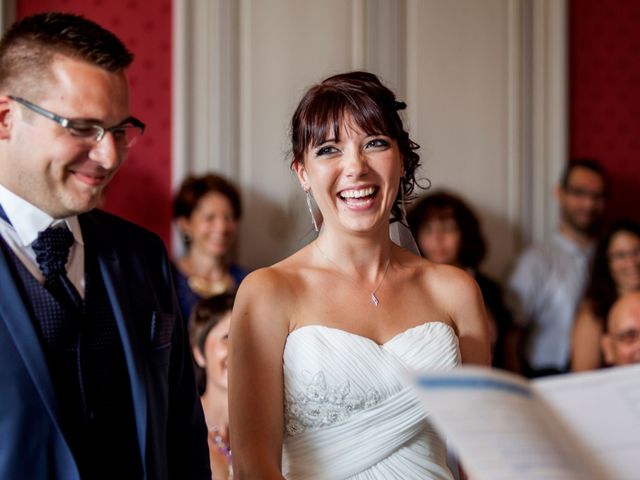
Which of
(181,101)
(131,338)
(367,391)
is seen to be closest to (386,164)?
(367,391)

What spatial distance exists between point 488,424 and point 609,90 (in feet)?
15.9

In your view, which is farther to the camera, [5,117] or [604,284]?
[604,284]

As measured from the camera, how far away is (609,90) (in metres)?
5.55

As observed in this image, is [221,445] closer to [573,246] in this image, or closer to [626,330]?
[626,330]

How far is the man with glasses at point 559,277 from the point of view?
4887mm

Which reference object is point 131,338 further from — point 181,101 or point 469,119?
point 469,119

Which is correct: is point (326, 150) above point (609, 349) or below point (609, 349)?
above

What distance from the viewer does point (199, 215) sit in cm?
430

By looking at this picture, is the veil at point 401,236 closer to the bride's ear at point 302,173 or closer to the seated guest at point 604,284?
the bride's ear at point 302,173

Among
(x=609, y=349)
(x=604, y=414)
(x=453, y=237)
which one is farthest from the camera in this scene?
(x=453, y=237)

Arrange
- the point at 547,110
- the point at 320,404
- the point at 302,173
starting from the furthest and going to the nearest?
the point at 547,110 < the point at 302,173 < the point at 320,404

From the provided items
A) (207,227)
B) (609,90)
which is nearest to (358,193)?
(207,227)

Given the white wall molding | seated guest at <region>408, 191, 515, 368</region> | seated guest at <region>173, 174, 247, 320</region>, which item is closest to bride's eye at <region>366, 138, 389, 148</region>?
seated guest at <region>173, 174, 247, 320</region>

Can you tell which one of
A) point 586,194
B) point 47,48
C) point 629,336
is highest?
point 47,48
